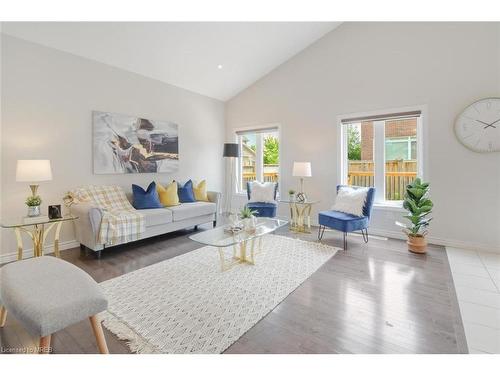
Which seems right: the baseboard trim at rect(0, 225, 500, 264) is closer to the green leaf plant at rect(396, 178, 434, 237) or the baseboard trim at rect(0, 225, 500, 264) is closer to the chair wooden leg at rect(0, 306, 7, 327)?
the green leaf plant at rect(396, 178, 434, 237)

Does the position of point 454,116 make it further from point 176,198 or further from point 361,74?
point 176,198

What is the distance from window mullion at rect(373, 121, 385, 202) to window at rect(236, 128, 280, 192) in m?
1.87

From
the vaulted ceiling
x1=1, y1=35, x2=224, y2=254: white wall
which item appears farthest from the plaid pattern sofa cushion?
the vaulted ceiling

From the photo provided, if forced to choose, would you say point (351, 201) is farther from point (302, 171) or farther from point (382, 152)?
point (382, 152)

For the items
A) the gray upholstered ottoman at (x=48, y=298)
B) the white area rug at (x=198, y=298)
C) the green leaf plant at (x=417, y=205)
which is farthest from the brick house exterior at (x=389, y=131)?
the gray upholstered ottoman at (x=48, y=298)

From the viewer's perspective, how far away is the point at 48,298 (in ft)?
4.32

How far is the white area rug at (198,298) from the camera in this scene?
1.67 m

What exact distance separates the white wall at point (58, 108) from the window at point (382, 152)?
11.3ft

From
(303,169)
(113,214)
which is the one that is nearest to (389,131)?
(303,169)

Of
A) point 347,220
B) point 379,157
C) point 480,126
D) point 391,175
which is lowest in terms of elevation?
point 347,220

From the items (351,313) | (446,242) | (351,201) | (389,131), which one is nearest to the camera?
(351,313)

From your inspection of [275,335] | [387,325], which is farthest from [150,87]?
[387,325]

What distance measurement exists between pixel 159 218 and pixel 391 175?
378 cm

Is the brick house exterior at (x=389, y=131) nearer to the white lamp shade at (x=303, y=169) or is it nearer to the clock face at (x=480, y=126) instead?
the clock face at (x=480, y=126)
